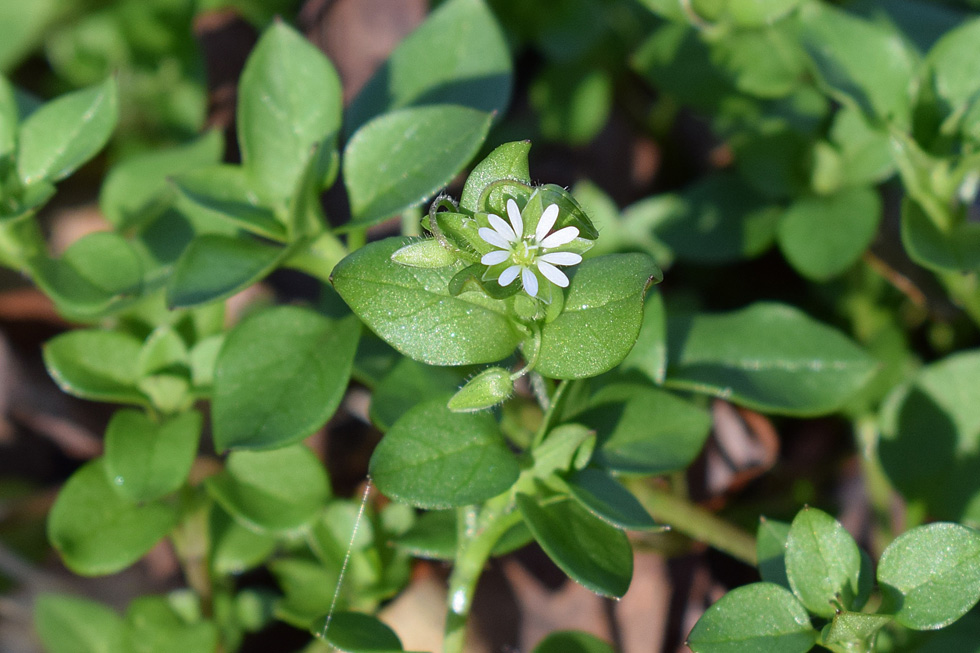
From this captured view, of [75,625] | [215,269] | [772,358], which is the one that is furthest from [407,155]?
[75,625]

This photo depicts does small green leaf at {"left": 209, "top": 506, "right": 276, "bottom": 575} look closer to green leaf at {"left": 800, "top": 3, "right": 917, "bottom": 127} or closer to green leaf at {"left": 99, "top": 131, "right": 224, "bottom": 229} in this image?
green leaf at {"left": 99, "top": 131, "right": 224, "bottom": 229}

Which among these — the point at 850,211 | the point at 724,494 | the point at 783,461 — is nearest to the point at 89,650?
the point at 724,494

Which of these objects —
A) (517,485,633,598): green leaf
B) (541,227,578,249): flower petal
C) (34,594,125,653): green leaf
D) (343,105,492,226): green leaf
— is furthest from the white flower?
(34,594,125,653): green leaf

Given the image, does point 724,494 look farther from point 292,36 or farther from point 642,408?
point 292,36

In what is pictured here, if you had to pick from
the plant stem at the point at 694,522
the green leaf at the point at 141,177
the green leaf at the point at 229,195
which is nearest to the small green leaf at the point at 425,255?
the green leaf at the point at 229,195

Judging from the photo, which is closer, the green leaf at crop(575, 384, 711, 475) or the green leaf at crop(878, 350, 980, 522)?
the green leaf at crop(575, 384, 711, 475)

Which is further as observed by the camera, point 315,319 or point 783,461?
point 783,461

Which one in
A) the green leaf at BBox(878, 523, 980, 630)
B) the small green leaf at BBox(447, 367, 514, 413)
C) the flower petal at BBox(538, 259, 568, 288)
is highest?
the flower petal at BBox(538, 259, 568, 288)
